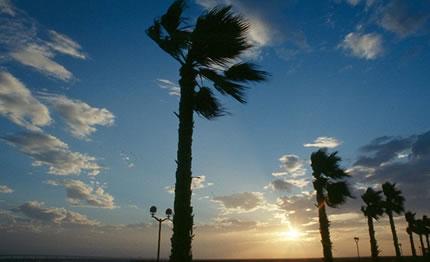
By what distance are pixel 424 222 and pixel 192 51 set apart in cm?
7256

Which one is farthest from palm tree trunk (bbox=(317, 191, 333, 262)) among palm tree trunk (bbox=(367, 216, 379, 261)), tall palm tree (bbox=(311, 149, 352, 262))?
palm tree trunk (bbox=(367, 216, 379, 261))

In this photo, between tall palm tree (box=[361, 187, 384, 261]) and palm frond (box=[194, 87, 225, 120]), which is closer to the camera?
palm frond (box=[194, 87, 225, 120])

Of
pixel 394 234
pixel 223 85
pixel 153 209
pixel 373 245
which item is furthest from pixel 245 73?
pixel 394 234

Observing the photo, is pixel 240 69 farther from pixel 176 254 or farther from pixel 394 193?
pixel 394 193

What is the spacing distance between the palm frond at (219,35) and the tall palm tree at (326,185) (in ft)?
52.8

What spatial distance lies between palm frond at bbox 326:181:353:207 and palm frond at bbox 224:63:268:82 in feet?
52.2

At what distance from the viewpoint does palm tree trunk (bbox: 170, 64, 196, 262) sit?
345 inches

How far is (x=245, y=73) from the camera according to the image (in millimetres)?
11078

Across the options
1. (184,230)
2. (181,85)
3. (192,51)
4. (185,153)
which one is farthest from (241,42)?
(184,230)

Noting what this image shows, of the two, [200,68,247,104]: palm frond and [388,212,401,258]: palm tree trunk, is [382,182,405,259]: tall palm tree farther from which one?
[200,68,247,104]: palm frond

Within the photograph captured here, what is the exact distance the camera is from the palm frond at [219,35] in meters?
10.4

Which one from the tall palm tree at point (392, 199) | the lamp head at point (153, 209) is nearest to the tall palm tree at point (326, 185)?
the lamp head at point (153, 209)

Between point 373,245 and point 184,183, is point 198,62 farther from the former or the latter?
point 373,245

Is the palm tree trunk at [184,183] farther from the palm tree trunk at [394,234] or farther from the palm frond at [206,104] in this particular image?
the palm tree trunk at [394,234]
